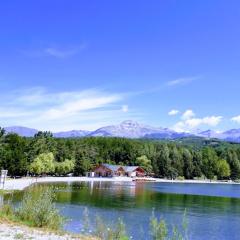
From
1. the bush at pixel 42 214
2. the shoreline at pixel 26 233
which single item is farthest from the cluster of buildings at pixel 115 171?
the shoreline at pixel 26 233

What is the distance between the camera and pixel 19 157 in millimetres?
99562

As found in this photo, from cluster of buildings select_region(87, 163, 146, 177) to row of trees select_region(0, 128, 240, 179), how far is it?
2903mm

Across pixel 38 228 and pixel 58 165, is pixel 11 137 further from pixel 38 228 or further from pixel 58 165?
pixel 38 228

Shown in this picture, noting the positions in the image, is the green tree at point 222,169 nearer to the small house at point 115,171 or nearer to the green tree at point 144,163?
the green tree at point 144,163

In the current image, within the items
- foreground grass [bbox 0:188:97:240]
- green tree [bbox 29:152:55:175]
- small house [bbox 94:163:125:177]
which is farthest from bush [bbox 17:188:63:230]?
small house [bbox 94:163:125:177]

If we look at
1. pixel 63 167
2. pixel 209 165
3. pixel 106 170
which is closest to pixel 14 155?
pixel 63 167

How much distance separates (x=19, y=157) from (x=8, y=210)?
79067 millimetres

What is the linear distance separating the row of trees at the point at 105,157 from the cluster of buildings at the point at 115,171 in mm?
2903

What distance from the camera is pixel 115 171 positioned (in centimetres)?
15162

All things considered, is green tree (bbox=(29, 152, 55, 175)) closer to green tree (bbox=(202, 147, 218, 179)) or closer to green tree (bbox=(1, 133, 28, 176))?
green tree (bbox=(1, 133, 28, 176))

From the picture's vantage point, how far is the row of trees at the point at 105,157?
10406 centimetres

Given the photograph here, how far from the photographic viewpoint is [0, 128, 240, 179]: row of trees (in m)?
104

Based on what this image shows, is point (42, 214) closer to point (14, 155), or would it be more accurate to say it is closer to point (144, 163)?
point (14, 155)

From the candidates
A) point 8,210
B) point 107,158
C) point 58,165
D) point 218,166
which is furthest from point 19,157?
point 218,166
